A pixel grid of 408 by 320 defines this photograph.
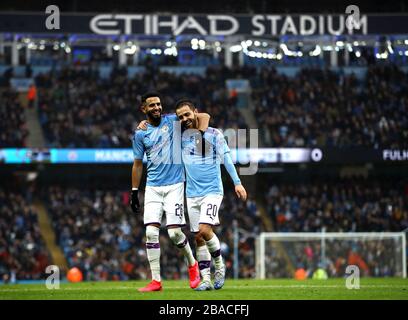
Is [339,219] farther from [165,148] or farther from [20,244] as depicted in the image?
[165,148]

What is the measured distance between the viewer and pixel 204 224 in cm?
1305

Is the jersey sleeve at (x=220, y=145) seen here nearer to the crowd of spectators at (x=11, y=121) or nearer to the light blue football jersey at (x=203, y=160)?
the light blue football jersey at (x=203, y=160)

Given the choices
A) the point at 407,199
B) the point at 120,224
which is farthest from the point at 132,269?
the point at 407,199

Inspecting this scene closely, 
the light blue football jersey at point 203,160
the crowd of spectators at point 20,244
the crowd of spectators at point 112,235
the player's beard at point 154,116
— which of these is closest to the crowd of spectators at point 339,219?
the crowd of spectators at point 112,235

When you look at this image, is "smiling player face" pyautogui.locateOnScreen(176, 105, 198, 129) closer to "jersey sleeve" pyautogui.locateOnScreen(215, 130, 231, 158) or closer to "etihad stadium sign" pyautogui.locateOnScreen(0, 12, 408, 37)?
"jersey sleeve" pyautogui.locateOnScreen(215, 130, 231, 158)

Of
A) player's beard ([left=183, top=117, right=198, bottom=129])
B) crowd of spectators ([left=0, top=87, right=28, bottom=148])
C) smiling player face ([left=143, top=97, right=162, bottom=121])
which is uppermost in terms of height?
crowd of spectators ([left=0, top=87, right=28, bottom=148])

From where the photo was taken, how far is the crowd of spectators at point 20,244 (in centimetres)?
3284

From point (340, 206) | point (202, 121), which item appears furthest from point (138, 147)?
point (340, 206)

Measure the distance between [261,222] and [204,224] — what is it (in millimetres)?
23386

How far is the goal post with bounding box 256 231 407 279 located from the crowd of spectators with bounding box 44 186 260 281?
2.77 m

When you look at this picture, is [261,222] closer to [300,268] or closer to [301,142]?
[301,142]

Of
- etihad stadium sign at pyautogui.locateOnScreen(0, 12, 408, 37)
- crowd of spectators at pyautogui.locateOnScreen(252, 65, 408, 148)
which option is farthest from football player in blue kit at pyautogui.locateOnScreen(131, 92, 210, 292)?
crowd of spectators at pyautogui.locateOnScreen(252, 65, 408, 148)

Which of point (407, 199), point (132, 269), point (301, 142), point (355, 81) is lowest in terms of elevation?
point (132, 269)

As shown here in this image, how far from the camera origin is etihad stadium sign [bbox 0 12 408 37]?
36.0m
